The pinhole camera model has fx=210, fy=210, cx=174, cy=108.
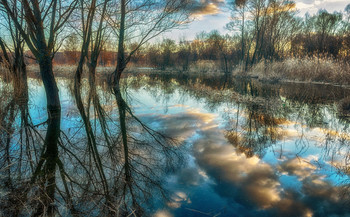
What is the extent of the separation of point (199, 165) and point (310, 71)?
44.0 feet

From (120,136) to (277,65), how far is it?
49.5ft

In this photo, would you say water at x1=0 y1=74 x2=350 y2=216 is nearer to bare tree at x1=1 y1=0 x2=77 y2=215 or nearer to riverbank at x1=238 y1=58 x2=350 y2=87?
bare tree at x1=1 y1=0 x2=77 y2=215

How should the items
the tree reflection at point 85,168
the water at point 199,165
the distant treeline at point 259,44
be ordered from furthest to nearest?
1. the distant treeline at point 259,44
2. the water at point 199,165
3. the tree reflection at point 85,168

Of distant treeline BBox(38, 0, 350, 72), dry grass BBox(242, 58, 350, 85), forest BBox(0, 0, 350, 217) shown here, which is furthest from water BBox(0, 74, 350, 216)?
distant treeline BBox(38, 0, 350, 72)

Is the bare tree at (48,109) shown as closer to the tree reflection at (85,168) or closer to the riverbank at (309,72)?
the tree reflection at (85,168)

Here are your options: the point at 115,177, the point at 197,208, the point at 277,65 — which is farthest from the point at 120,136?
the point at 277,65

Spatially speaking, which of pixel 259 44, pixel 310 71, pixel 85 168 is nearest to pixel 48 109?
pixel 85 168

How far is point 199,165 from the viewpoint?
112 inches

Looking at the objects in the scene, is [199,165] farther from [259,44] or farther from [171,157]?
[259,44]

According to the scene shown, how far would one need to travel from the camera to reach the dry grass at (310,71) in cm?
1132

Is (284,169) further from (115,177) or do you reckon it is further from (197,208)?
(115,177)

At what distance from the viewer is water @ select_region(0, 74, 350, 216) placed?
6.51 feet

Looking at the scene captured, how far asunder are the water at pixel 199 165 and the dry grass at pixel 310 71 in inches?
316

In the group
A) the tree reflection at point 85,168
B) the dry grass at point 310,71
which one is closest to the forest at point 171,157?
the tree reflection at point 85,168
